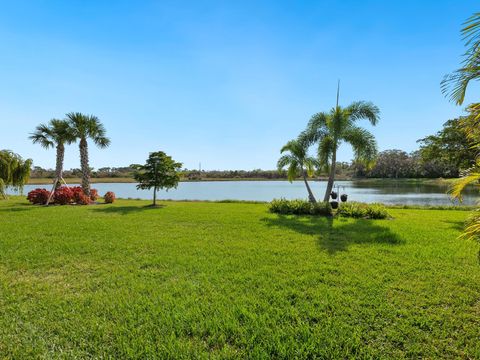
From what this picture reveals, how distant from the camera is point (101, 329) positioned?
266cm

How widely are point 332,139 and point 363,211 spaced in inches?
146

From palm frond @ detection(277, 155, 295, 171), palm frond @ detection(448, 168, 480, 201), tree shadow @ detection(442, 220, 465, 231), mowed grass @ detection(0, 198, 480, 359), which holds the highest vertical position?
palm frond @ detection(277, 155, 295, 171)

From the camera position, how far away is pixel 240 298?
128 inches

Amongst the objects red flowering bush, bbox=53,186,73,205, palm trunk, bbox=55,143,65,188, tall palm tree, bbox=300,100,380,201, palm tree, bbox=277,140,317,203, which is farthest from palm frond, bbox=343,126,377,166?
palm trunk, bbox=55,143,65,188

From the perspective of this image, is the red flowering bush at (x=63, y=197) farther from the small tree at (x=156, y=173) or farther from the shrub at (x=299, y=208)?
the shrub at (x=299, y=208)

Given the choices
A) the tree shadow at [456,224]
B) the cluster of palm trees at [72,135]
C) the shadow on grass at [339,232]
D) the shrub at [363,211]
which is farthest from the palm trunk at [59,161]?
the tree shadow at [456,224]

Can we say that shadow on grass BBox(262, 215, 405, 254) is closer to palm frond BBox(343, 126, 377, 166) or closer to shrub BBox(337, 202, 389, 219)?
shrub BBox(337, 202, 389, 219)

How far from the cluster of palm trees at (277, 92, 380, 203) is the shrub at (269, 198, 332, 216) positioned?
34.0 inches

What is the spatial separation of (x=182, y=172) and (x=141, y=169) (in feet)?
7.90

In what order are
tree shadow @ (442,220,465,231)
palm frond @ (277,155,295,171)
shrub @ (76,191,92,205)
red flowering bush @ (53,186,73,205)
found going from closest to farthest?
tree shadow @ (442,220,465,231) < palm frond @ (277,155,295,171) < red flowering bush @ (53,186,73,205) < shrub @ (76,191,92,205)

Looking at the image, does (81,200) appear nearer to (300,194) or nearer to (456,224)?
(456,224)

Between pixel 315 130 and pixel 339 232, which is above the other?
pixel 315 130

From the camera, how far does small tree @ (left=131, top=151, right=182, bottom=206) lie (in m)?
A: 15.0

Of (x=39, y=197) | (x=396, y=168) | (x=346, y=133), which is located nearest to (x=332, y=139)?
(x=346, y=133)
